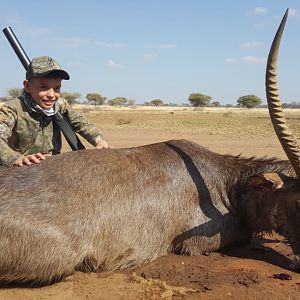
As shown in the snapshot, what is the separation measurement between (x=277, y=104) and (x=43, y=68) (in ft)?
10.1

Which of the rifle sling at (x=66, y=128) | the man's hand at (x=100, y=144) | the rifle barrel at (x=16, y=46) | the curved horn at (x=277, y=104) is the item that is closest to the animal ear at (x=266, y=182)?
the curved horn at (x=277, y=104)

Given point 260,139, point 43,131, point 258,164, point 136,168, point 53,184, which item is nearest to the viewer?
point 53,184

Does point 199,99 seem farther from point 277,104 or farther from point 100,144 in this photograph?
point 277,104

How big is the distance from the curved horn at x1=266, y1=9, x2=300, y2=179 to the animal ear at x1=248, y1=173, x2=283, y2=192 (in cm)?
27

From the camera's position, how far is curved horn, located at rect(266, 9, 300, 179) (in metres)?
4.62

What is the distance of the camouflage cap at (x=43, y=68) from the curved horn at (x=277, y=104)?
283 cm

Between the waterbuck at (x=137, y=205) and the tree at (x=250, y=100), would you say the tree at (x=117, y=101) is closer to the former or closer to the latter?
the tree at (x=250, y=100)

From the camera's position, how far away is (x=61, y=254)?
475 centimetres

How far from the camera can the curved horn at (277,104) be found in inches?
182

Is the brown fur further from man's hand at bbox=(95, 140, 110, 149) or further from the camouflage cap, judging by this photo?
the camouflage cap

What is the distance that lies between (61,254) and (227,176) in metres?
2.30

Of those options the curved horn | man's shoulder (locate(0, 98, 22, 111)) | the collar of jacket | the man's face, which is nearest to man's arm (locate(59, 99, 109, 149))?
the collar of jacket

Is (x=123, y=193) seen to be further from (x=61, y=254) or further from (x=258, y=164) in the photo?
(x=258, y=164)

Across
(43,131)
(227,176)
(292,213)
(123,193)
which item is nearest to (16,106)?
(43,131)
